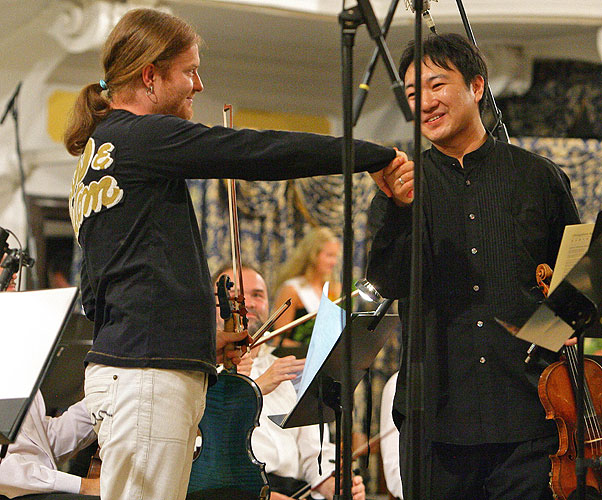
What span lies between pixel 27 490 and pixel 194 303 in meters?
1.17

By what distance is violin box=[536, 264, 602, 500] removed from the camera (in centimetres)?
185

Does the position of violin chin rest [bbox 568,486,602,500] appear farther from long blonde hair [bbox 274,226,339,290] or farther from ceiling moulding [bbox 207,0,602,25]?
ceiling moulding [bbox 207,0,602,25]

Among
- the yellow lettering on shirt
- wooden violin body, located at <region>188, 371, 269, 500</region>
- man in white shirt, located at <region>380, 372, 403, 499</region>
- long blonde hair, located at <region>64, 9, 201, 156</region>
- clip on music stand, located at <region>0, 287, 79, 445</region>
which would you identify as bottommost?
man in white shirt, located at <region>380, 372, 403, 499</region>

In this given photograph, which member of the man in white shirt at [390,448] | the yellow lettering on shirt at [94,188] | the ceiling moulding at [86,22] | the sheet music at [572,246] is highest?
the ceiling moulding at [86,22]

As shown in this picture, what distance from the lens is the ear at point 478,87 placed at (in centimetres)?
211

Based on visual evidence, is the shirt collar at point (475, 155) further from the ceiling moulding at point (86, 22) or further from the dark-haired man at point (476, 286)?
the ceiling moulding at point (86, 22)

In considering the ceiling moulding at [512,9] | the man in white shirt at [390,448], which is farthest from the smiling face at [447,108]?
the ceiling moulding at [512,9]

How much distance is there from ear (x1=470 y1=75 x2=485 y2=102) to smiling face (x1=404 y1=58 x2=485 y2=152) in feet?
0.07

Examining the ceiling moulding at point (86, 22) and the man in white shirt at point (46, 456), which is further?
the ceiling moulding at point (86, 22)

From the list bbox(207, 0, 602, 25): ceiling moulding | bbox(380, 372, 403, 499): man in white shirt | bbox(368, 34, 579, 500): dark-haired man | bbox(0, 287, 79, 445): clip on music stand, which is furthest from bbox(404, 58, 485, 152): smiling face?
bbox(207, 0, 602, 25): ceiling moulding

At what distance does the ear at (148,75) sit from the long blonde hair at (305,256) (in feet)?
11.2

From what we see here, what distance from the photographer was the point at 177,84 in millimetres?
1812

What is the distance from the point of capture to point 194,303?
5.53 feet

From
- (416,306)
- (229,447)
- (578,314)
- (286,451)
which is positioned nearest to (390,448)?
(286,451)
